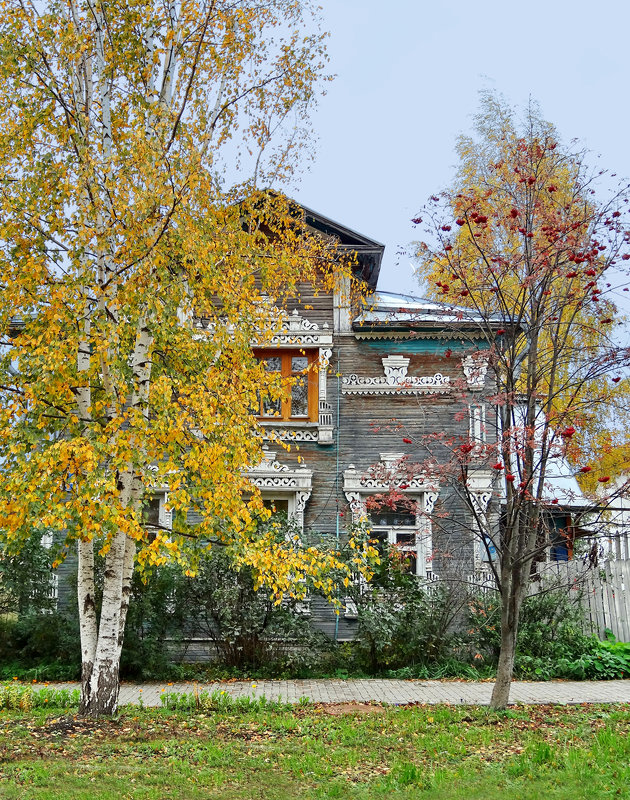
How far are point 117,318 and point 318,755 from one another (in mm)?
5394

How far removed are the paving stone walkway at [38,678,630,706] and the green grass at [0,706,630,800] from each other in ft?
3.60

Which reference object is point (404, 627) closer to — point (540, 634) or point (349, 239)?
point (540, 634)

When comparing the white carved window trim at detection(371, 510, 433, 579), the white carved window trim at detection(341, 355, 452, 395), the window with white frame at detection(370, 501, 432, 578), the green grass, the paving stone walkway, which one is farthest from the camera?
the white carved window trim at detection(341, 355, 452, 395)

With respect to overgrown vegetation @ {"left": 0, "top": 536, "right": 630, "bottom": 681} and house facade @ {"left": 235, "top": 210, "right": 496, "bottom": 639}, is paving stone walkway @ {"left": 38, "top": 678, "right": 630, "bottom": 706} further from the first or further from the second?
house facade @ {"left": 235, "top": 210, "right": 496, "bottom": 639}

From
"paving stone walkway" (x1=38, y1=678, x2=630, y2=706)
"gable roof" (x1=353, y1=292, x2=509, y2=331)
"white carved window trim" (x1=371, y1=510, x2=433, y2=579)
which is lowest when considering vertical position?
"paving stone walkway" (x1=38, y1=678, x2=630, y2=706)

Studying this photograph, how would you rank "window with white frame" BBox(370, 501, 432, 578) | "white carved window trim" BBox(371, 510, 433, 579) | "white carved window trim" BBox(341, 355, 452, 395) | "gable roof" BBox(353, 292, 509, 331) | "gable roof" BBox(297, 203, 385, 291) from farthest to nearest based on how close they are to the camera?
"gable roof" BBox(297, 203, 385, 291)
"white carved window trim" BBox(341, 355, 452, 395)
"window with white frame" BBox(370, 501, 432, 578)
"white carved window trim" BBox(371, 510, 433, 579)
"gable roof" BBox(353, 292, 509, 331)

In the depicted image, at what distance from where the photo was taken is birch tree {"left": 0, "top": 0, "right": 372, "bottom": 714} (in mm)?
8195

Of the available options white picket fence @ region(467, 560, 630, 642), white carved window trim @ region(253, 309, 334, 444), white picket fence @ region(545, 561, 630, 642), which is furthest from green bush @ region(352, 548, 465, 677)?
white carved window trim @ region(253, 309, 334, 444)

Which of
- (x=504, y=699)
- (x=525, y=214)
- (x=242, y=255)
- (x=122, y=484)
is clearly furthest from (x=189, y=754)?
(x=525, y=214)

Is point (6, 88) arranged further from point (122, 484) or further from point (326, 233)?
point (326, 233)

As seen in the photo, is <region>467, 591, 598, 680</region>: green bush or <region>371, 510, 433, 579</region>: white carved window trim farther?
A: <region>371, 510, 433, 579</region>: white carved window trim

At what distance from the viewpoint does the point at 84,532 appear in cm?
812

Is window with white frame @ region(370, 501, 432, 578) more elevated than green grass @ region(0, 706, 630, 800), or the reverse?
window with white frame @ region(370, 501, 432, 578)

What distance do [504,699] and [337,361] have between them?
8.54 m
